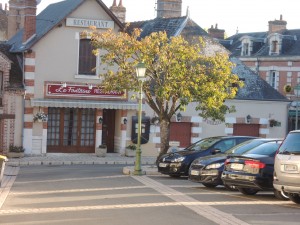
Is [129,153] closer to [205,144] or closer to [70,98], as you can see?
[70,98]

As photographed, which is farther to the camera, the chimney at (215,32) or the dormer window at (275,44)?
the chimney at (215,32)

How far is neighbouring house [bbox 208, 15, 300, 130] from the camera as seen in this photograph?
168ft

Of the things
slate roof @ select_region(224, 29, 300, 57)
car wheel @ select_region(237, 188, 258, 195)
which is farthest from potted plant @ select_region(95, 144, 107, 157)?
slate roof @ select_region(224, 29, 300, 57)

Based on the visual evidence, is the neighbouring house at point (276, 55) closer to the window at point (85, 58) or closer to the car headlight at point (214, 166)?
the window at point (85, 58)

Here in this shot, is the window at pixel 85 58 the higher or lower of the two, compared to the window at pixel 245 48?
lower

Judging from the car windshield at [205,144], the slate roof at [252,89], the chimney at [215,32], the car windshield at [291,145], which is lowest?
the car windshield at [205,144]

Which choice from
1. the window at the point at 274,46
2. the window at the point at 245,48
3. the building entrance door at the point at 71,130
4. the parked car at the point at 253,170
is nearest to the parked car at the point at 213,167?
the parked car at the point at 253,170

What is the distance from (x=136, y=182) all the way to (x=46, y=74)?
14619 mm

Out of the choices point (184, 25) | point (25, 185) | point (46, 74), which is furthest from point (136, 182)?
point (184, 25)

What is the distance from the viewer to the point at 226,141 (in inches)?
907

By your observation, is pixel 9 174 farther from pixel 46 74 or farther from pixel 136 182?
pixel 46 74

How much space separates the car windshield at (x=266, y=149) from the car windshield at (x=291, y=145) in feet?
5.45

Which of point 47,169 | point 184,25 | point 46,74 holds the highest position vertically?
point 184,25

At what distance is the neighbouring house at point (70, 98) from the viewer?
34.8 meters
